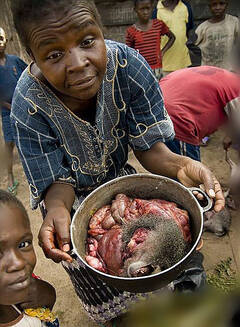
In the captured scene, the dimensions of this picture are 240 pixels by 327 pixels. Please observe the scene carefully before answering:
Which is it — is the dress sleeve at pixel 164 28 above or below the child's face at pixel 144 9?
below

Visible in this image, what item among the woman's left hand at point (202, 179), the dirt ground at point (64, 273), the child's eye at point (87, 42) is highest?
the child's eye at point (87, 42)

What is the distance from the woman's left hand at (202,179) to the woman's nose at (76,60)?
1.91 feet

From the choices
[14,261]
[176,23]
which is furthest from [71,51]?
[176,23]

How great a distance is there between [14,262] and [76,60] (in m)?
0.68

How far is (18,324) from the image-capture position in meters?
1.37

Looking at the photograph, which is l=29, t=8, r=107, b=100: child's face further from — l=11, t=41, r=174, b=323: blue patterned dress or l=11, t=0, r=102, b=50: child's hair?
l=11, t=41, r=174, b=323: blue patterned dress

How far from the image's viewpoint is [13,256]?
118 cm

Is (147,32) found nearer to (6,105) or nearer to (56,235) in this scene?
(6,105)

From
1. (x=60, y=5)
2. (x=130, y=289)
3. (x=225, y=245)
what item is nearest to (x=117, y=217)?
(x=130, y=289)

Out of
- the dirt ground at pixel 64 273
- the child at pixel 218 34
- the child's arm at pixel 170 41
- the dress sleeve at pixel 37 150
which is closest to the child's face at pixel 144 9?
the child's arm at pixel 170 41

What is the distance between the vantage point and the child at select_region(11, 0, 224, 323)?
115cm

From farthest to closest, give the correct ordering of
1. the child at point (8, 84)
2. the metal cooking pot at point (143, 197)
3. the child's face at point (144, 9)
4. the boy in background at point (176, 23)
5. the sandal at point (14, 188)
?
the boy in background at point (176, 23)
the child's face at point (144, 9)
the sandal at point (14, 188)
the child at point (8, 84)
the metal cooking pot at point (143, 197)

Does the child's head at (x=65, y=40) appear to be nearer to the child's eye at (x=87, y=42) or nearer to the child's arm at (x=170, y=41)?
the child's eye at (x=87, y=42)

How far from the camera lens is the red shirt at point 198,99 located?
2.28 m
